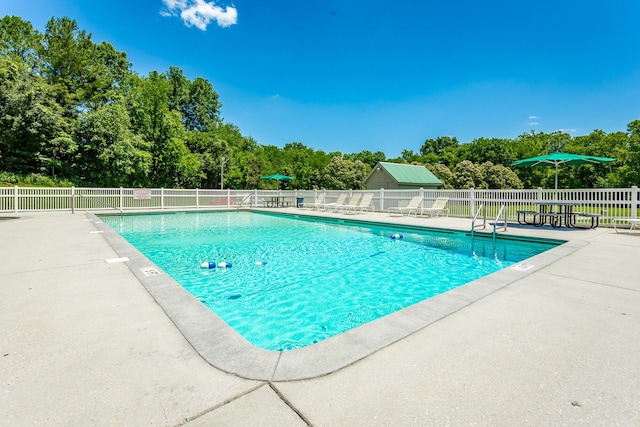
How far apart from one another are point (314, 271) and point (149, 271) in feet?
8.59

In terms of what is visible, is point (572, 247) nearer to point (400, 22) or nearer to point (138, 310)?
point (138, 310)

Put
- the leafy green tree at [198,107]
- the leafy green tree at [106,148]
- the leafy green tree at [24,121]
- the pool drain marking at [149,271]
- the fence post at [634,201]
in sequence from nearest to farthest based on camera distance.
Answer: the pool drain marking at [149,271] < the fence post at [634,201] < the leafy green tree at [24,121] < the leafy green tree at [106,148] < the leafy green tree at [198,107]

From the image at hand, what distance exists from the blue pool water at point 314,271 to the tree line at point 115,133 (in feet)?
49.5

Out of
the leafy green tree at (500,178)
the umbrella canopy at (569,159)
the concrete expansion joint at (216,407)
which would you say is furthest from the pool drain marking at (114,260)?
the leafy green tree at (500,178)

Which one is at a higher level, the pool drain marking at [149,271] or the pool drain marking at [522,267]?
the pool drain marking at [522,267]

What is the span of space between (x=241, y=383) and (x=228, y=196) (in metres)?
19.6

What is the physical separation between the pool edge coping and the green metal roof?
24.8m

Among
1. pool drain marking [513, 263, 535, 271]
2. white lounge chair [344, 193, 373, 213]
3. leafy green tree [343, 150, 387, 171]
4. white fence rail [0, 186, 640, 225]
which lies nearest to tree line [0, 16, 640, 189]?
white fence rail [0, 186, 640, 225]

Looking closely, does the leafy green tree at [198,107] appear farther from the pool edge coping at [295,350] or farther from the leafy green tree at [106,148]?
the pool edge coping at [295,350]

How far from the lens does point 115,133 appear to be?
20.6 m

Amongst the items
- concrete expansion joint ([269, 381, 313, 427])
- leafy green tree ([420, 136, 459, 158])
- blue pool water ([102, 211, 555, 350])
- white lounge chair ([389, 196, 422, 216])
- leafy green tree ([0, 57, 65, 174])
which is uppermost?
leafy green tree ([420, 136, 459, 158])

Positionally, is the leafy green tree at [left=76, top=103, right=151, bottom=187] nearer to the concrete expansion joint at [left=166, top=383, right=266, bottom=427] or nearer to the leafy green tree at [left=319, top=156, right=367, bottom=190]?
the leafy green tree at [left=319, top=156, right=367, bottom=190]

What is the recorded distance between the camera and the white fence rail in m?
9.02

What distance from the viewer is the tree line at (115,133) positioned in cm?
1873
